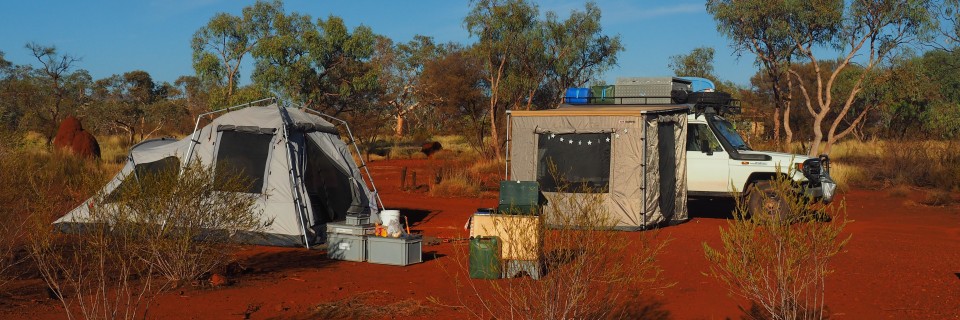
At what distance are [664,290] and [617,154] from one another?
5.21 meters

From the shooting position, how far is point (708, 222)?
15.7 metres

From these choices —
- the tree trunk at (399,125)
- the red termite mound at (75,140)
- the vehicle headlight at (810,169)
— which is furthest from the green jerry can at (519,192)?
the tree trunk at (399,125)

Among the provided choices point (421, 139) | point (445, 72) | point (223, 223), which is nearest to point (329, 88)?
point (445, 72)

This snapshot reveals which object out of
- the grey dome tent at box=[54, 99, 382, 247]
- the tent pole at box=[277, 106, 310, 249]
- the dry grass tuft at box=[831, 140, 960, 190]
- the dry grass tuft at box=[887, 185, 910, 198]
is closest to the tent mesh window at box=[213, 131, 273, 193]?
the grey dome tent at box=[54, 99, 382, 247]

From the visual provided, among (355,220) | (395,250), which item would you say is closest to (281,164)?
(355,220)

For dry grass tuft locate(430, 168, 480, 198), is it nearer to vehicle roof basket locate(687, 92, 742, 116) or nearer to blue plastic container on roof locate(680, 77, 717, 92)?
blue plastic container on roof locate(680, 77, 717, 92)

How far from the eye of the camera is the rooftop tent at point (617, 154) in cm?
1417

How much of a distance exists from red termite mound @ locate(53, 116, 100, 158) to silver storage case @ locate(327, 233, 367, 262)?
16.1 meters

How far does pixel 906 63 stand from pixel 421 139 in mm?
27108

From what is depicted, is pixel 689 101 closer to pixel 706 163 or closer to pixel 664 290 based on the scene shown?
pixel 706 163

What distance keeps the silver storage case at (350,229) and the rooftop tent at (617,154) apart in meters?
4.02

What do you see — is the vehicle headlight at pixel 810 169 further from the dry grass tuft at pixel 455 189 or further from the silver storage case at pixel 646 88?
the dry grass tuft at pixel 455 189

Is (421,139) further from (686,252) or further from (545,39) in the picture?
(686,252)

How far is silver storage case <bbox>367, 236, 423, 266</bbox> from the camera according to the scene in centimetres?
1091
